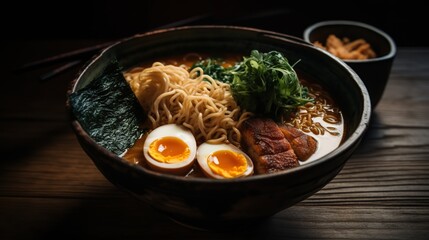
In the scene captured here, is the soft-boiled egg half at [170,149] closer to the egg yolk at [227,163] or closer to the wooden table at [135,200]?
the egg yolk at [227,163]

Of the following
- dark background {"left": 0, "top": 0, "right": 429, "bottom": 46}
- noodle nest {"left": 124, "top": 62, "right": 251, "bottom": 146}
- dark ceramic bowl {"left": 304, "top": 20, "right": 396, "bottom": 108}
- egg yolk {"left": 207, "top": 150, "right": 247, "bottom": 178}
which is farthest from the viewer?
dark background {"left": 0, "top": 0, "right": 429, "bottom": 46}

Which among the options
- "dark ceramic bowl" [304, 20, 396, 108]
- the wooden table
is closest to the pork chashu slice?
the wooden table

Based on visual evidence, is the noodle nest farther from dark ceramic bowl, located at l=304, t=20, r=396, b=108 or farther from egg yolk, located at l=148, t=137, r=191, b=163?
dark ceramic bowl, located at l=304, t=20, r=396, b=108

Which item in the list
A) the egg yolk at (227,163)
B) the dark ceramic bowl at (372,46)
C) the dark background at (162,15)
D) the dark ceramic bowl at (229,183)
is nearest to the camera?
the dark ceramic bowl at (229,183)

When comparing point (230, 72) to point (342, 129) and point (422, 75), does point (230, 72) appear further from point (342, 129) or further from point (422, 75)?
point (422, 75)

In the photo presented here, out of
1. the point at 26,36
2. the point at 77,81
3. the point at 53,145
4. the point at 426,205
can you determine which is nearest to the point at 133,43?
the point at 77,81

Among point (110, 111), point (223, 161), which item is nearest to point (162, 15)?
point (110, 111)

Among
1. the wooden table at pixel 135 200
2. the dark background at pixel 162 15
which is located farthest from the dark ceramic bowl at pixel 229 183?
the dark background at pixel 162 15
